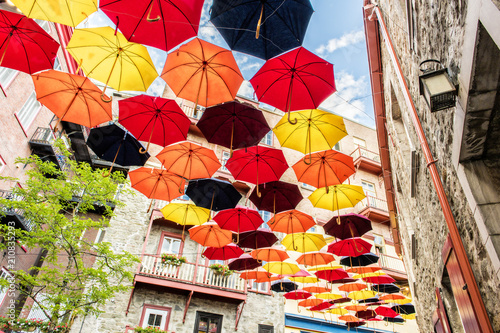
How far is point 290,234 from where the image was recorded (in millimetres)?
10641

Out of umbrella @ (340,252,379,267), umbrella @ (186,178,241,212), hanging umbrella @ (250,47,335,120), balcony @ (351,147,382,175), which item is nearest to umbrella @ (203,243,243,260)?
umbrella @ (186,178,241,212)

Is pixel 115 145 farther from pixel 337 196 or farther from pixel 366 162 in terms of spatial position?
pixel 366 162

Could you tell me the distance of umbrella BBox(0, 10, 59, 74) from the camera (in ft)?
18.0

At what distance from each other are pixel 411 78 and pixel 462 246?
3090 mm

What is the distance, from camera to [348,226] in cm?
1023

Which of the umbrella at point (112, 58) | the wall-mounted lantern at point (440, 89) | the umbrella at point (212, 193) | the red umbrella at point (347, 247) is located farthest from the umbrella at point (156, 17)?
the red umbrella at point (347, 247)

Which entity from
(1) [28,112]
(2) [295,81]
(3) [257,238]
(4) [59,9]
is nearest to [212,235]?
(3) [257,238]

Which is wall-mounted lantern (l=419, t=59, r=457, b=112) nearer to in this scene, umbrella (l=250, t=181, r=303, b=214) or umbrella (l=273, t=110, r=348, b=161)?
umbrella (l=273, t=110, r=348, b=161)

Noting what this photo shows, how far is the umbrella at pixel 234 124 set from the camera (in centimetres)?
721

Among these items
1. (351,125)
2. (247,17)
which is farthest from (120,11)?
(351,125)

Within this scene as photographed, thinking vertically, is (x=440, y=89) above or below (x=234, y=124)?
below

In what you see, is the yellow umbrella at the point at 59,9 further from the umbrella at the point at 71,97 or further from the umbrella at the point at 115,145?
the umbrella at the point at 115,145

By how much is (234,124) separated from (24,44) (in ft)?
14.5

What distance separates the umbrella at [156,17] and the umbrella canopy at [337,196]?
6.01m
